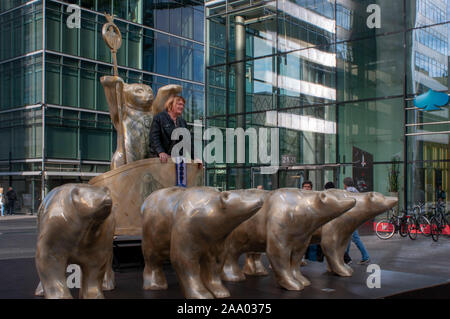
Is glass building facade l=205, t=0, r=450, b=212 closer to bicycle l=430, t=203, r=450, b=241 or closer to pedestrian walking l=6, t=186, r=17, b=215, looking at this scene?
bicycle l=430, t=203, r=450, b=241

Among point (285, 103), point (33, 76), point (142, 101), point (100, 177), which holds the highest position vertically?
point (33, 76)

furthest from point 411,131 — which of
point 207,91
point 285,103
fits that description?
point 207,91

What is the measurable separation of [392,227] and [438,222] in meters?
1.28

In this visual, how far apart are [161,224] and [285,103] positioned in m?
16.2

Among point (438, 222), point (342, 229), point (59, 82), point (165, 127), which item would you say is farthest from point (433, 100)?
point (59, 82)

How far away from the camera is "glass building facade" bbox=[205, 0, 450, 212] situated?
56.5 ft

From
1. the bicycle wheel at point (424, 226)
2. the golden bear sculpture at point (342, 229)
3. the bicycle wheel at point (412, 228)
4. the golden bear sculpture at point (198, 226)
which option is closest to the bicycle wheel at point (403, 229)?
the bicycle wheel at point (412, 228)

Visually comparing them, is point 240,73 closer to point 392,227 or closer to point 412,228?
point 392,227

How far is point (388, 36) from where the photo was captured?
18.0 metres

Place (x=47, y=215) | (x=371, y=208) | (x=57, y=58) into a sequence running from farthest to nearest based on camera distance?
(x=57, y=58) < (x=371, y=208) < (x=47, y=215)

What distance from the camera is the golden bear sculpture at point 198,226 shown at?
4645mm

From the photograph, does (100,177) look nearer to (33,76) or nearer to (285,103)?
(285,103)

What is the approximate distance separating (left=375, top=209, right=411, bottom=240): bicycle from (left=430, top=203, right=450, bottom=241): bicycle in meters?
0.76

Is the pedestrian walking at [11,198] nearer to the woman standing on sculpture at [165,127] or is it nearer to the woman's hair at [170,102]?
the woman's hair at [170,102]
